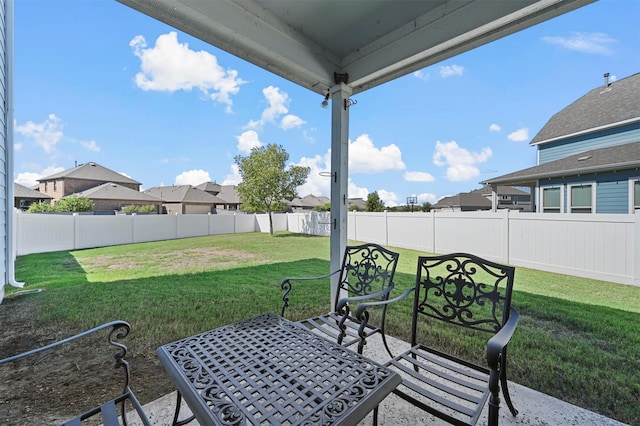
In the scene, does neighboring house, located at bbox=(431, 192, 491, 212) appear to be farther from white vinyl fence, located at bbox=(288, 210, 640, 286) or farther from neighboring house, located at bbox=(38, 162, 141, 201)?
neighboring house, located at bbox=(38, 162, 141, 201)

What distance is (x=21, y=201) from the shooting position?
8727mm

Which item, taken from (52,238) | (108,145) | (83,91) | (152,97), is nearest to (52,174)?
(108,145)

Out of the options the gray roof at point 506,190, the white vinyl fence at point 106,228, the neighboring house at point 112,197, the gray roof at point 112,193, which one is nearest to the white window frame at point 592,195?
the gray roof at point 506,190

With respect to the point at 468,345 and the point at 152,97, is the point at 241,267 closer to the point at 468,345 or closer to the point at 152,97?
the point at 468,345

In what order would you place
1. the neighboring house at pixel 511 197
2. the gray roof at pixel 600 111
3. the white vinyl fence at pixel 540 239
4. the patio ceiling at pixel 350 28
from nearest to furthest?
the patio ceiling at pixel 350 28 < the gray roof at pixel 600 111 < the white vinyl fence at pixel 540 239 < the neighboring house at pixel 511 197

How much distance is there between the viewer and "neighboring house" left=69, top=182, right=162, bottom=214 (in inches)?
482

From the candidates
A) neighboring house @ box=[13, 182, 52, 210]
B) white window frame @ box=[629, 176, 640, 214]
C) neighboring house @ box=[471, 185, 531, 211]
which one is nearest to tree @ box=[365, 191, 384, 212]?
neighboring house @ box=[471, 185, 531, 211]

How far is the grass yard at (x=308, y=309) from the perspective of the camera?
181 cm

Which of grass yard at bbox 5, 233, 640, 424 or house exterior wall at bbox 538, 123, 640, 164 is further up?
house exterior wall at bbox 538, 123, 640, 164

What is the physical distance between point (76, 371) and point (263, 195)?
9.90 metres

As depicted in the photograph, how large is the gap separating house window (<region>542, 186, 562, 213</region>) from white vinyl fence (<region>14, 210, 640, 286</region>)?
0.62 m

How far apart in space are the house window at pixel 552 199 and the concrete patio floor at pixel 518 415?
4191 mm

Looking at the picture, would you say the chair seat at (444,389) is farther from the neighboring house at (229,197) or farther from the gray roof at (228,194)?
the gray roof at (228,194)

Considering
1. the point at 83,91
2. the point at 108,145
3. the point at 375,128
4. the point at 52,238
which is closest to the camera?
the point at 83,91
